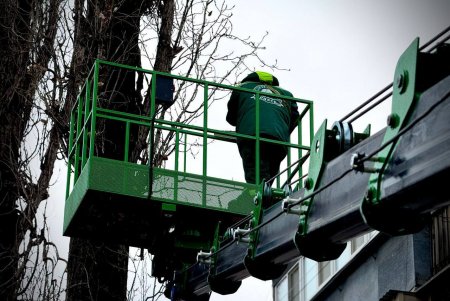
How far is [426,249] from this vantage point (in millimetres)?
20750

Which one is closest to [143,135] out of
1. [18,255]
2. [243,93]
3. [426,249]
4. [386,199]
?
[18,255]

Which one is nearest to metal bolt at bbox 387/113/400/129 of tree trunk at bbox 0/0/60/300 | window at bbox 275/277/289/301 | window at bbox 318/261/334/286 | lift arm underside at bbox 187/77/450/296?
lift arm underside at bbox 187/77/450/296

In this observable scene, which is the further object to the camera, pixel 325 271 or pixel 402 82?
pixel 325 271

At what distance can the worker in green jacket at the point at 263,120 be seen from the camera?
44.3 feet

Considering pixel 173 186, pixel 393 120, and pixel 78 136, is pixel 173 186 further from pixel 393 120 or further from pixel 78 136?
pixel 393 120

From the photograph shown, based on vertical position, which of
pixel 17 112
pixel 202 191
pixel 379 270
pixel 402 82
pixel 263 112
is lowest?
pixel 402 82

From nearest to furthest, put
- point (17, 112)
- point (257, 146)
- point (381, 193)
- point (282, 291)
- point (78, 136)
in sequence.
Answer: point (381, 193) < point (257, 146) < point (78, 136) < point (17, 112) < point (282, 291)

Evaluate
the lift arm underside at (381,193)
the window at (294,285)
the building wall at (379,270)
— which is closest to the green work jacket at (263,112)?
the lift arm underside at (381,193)

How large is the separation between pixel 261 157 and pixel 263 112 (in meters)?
0.54

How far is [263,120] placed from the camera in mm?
13633

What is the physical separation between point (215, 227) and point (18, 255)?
15.9ft

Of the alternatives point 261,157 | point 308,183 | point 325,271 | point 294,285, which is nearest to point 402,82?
point 308,183

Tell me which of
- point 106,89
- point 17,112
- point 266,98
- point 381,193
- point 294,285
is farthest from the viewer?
point 294,285

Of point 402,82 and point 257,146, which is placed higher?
point 257,146
